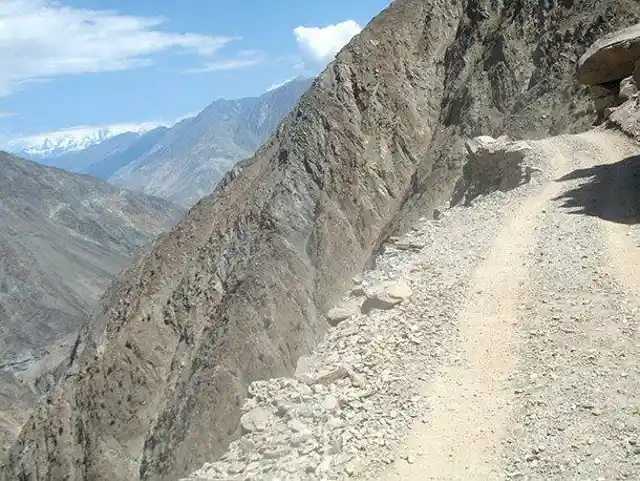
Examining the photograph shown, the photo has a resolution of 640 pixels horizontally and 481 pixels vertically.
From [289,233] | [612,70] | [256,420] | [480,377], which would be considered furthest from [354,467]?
[289,233]

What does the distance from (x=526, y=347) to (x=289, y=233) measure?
34342 mm

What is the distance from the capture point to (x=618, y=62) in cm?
2170

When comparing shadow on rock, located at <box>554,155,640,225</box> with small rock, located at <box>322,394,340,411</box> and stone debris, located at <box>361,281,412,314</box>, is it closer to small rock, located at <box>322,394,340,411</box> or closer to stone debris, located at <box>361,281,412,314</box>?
stone debris, located at <box>361,281,412,314</box>

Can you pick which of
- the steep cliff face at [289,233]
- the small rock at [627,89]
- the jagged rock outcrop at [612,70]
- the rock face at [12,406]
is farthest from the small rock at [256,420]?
the rock face at [12,406]

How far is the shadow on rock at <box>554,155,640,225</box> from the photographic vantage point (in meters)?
13.9

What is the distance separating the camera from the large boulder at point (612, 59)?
21016 mm

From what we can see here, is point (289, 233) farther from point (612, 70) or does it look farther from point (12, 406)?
point (12, 406)

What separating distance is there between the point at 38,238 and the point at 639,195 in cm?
19719

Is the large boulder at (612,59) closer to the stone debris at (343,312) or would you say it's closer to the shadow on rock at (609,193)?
the shadow on rock at (609,193)

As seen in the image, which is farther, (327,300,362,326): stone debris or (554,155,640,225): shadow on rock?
(554,155,640,225): shadow on rock

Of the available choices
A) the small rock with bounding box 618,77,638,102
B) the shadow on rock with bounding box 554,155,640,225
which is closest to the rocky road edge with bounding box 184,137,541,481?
the shadow on rock with bounding box 554,155,640,225

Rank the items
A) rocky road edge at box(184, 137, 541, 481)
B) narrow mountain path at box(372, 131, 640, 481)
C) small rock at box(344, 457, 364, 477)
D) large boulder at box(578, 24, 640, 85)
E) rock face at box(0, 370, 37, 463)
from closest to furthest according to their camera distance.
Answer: narrow mountain path at box(372, 131, 640, 481)
small rock at box(344, 457, 364, 477)
rocky road edge at box(184, 137, 541, 481)
large boulder at box(578, 24, 640, 85)
rock face at box(0, 370, 37, 463)

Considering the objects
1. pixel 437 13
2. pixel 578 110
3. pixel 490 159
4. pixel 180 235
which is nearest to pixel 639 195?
pixel 490 159

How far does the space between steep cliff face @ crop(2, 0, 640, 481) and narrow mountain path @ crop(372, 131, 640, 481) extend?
2003cm
